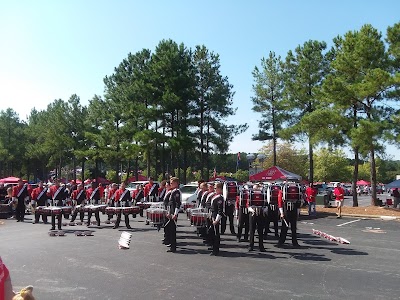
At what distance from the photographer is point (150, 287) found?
24.2 feet

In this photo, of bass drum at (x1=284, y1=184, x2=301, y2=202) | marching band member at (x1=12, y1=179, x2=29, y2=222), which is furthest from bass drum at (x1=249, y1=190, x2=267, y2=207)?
marching band member at (x1=12, y1=179, x2=29, y2=222)

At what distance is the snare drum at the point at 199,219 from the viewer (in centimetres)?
1197

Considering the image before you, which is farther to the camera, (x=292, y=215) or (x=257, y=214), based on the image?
(x=292, y=215)

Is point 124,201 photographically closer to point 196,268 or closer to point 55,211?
point 55,211

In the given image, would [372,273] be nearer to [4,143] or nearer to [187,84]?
[187,84]

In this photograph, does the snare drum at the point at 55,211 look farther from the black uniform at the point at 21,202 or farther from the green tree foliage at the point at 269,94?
the green tree foliage at the point at 269,94

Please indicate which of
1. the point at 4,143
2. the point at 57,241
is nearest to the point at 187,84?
the point at 57,241

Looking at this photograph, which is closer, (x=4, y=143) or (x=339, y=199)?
(x=339, y=199)

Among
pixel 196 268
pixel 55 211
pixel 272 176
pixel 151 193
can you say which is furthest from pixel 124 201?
pixel 272 176

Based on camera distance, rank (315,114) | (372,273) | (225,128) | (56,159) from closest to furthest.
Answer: (372,273) → (315,114) → (225,128) → (56,159)

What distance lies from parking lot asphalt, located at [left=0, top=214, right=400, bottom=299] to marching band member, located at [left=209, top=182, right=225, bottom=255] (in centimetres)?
38

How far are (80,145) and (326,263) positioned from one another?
47126 millimetres

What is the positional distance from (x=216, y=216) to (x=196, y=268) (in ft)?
7.29

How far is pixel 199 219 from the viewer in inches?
476
